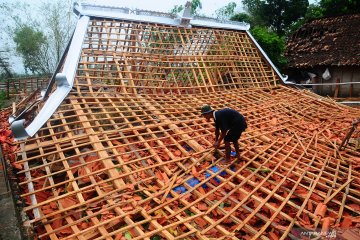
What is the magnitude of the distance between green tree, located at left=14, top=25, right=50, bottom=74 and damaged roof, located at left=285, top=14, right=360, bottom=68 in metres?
20.5

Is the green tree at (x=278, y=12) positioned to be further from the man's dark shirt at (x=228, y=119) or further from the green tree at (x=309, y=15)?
the man's dark shirt at (x=228, y=119)

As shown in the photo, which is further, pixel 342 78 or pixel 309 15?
pixel 309 15

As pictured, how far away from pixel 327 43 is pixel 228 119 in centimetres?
1242

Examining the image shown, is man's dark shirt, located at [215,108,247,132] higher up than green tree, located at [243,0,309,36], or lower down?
lower down

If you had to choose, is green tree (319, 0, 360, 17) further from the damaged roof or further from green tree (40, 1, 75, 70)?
green tree (40, 1, 75, 70)

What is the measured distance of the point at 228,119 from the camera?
3021 mm

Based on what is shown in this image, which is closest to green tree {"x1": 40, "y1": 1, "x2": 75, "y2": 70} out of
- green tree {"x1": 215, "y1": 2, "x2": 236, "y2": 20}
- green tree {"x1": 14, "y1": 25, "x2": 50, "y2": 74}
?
green tree {"x1": 14, "y1": 25, "x2": 50, "y2": 74}

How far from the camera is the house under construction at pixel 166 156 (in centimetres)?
235

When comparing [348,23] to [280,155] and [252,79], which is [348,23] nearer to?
[252,79]

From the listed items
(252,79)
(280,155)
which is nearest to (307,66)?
(252,79)

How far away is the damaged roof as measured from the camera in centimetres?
1161

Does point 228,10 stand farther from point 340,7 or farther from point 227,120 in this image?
point 227,120

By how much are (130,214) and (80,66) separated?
133 inches

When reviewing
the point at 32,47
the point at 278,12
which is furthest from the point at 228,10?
the point at 32,47
